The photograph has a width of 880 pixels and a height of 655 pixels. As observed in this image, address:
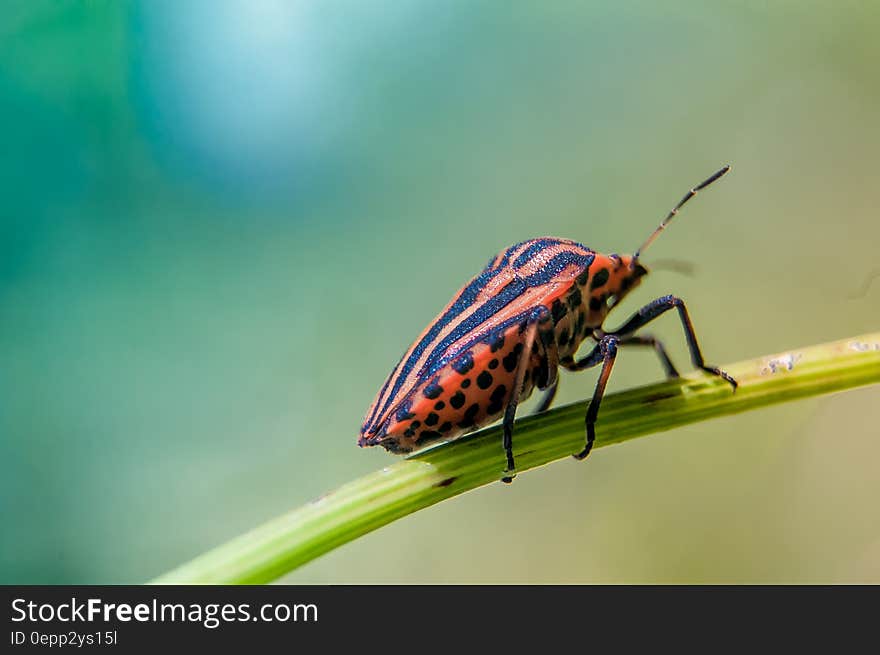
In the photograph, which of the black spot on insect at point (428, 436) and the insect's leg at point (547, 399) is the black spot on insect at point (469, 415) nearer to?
the black spot on insect at point (428, 436)

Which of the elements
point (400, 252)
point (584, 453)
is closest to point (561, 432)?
point (584, 453)

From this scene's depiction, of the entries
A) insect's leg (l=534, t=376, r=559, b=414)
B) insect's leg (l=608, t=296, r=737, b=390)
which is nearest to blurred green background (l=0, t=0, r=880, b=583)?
insect's leg (l=534, t=376, r=559, b=414)

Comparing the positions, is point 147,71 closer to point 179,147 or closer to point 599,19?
point 179,147

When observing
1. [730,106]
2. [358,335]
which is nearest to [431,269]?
[358,335]

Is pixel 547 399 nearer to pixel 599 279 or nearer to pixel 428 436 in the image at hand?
pixel 599 279

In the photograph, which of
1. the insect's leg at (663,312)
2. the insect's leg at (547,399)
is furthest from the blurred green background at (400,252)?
the insect's leg at (663,312)

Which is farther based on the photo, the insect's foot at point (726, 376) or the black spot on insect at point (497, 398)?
the black spot on insect at point (497, 398)

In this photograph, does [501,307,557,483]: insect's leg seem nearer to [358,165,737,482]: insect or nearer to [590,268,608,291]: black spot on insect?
[358,165,737,482]: insect
